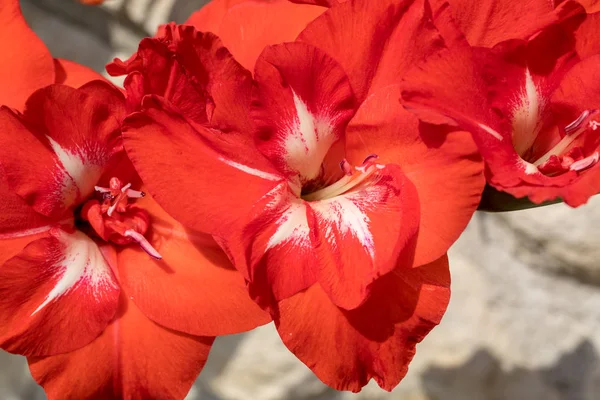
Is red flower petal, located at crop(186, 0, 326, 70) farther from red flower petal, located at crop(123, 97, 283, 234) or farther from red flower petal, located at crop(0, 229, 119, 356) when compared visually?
red flower petal, located at crop(0, 229, 119, 356)

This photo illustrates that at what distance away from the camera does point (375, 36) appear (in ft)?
1.55

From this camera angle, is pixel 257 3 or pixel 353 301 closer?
pixel 353 301

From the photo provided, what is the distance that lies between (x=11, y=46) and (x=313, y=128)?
0.27 meters

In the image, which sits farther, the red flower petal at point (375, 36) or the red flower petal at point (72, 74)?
the red flower petal at point (72, 74)

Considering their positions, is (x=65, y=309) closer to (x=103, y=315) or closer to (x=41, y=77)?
(x=103, y=315)

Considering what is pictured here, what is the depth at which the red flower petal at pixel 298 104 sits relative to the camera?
0.46 meters

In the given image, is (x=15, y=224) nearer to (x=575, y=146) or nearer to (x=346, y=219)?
(x=346, y=219)

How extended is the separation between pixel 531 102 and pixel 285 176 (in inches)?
8.0

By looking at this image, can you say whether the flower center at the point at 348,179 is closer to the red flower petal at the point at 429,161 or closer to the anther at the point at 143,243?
the red flower petal at the point at 429,161

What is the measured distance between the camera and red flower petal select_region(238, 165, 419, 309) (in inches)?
17.8

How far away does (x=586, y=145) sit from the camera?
490mm

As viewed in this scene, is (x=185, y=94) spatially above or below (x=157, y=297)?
above

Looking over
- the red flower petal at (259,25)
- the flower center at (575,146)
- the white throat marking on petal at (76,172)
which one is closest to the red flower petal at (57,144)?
the white throat marking on petal at (76,172)

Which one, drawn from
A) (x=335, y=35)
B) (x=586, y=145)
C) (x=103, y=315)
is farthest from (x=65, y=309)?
→ (x=586, y=145)
